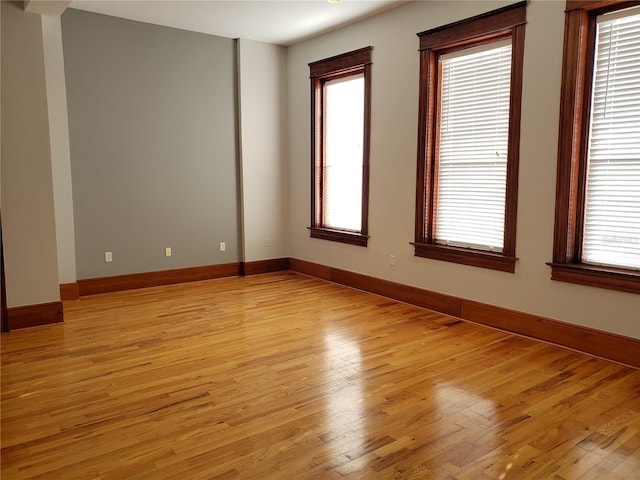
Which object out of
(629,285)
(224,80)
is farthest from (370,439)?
(224,80)

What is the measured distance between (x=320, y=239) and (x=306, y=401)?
3488 mm

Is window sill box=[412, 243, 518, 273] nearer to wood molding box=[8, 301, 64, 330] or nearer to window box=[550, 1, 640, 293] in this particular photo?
window box=[550, 1, 640, 293]

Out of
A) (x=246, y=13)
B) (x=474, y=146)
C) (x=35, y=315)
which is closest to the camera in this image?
(x=35, y=315)

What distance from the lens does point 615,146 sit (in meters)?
3.43

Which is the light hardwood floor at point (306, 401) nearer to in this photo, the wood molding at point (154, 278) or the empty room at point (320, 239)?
the empty room at point (320, 239)

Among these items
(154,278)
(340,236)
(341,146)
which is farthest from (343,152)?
(154,278)

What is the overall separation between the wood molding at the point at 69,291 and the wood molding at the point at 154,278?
10cm

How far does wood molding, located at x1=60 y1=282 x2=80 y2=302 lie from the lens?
509cm

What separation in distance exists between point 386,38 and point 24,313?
4.26 metres

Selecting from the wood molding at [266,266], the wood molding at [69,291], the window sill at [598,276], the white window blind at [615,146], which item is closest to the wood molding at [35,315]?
the wood molding at [69,291]

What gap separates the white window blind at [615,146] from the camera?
10.9ft

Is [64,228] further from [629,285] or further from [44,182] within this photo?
[629,285]

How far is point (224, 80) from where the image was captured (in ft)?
20.0

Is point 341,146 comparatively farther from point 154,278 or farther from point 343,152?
point 154,278
